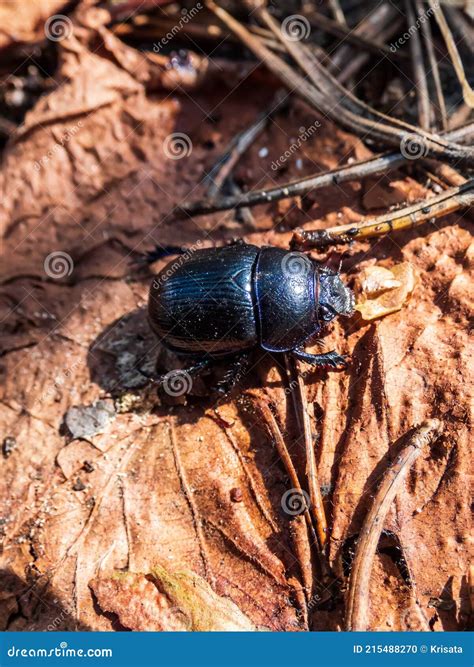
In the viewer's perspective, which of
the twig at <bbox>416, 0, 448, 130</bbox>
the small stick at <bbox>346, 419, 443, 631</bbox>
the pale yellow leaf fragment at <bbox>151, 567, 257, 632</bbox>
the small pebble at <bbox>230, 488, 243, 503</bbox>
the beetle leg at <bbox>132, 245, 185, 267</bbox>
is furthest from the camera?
the beetle leg at <bbox>132, 245, 185, 267</bbox>

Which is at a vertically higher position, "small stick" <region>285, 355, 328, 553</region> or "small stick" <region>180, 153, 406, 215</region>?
"small stick" <region>180, 153, 406, 215</region>

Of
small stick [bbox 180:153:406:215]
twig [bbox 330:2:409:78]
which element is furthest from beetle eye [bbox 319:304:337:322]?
twig [bbox 330:2:409:78]

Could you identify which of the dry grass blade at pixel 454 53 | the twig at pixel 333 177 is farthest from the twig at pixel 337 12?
the twig at pixel 333 177

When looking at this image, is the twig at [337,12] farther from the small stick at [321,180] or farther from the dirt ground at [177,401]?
the small stick at [321,180]

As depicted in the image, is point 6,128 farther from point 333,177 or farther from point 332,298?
point 332,298

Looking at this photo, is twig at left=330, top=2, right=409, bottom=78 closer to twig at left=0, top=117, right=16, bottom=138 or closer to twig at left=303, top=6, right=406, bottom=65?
twig at left=303, top=6, right=406, bottom=65
